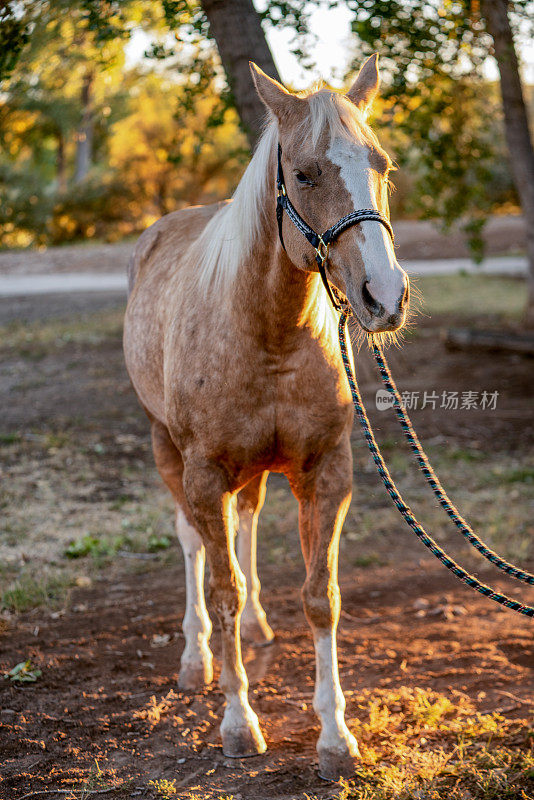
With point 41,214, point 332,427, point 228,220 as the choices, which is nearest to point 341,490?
point 332,427

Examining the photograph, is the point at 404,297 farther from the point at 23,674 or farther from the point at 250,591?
the point at 23,674

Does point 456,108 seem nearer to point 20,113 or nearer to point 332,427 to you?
point 332,427

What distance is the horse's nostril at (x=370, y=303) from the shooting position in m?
2.14

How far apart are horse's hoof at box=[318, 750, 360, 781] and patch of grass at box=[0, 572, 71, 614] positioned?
202cm

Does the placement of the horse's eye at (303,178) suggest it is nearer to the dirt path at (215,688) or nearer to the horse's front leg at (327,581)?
the horse's front leg at (327,581)

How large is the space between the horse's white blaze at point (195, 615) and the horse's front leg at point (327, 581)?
0.79 meters

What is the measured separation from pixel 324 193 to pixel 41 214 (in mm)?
24344

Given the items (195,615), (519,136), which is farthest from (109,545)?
(519,136)

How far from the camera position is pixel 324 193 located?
92.0 inches

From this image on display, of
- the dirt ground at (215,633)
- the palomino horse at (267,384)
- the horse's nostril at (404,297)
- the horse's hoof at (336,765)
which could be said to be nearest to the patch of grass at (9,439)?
the dirt ground at (215,633)

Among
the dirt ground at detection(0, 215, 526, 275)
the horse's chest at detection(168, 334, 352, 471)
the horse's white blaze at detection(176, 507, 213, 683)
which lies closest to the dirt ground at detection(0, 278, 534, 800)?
the horse's white blaze at detection(176, 507, 213, 683)

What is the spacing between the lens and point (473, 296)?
1519 cm

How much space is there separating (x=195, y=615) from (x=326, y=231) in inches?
86.3

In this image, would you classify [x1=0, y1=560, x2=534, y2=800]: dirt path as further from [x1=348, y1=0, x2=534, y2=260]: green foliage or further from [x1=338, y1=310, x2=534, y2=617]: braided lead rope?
[x1=348, y1=0, x2=534, y2=260]: green foliage
